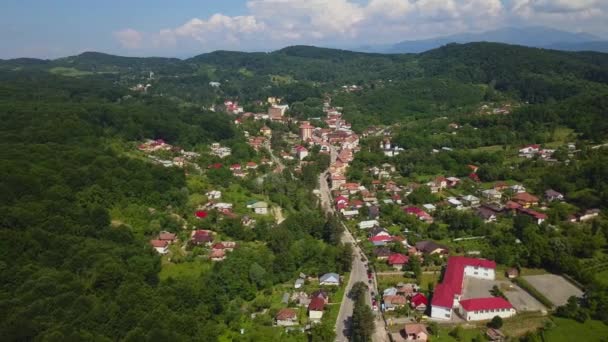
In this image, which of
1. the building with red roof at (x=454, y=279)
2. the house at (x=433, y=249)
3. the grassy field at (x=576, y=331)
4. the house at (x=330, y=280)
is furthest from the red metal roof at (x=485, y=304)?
the house at (x=330, y=280)

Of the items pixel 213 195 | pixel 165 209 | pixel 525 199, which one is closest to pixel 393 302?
pixel 165 209

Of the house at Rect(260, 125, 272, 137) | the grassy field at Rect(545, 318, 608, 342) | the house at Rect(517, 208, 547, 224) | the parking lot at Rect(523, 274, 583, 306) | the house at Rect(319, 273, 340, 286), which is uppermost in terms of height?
the house at Rect(260, 125, 272, 137)

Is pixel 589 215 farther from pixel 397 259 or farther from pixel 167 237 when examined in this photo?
pixel 167 237

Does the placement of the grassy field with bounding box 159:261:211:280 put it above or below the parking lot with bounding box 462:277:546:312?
above

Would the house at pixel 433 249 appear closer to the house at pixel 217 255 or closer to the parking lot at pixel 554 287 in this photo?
the parking lot at pixel 554 287

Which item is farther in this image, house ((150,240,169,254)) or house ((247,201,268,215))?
house ((247,201,268,215))

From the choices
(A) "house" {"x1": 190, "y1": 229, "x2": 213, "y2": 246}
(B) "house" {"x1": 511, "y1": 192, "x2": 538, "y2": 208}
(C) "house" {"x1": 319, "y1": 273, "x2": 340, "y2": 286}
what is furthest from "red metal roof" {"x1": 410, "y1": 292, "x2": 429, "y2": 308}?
(B) "house" {"x1": 511, "y1": 192, "x2": 538, "y2": 208}

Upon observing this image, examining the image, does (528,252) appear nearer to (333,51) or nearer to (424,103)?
(424,103)

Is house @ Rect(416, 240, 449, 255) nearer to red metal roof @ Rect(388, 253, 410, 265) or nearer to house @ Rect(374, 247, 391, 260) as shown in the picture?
red metal roof @ Rect(388, 253, 410, 265)
